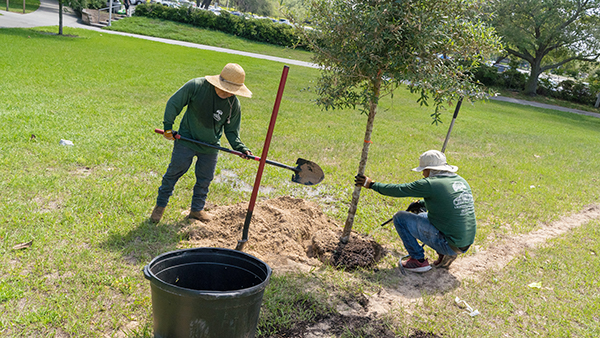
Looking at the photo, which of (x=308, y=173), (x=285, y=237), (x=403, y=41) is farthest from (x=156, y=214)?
(x=403, y=41)

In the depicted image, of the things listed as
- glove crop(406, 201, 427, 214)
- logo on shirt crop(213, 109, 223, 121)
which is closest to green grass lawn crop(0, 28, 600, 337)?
glove crop(406, 201, 427, 214)

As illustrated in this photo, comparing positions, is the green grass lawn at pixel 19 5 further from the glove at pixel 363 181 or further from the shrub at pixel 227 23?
the glove at pixel 363 181

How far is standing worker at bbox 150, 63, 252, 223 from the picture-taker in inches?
178

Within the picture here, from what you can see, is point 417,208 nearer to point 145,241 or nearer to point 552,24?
point 145,241

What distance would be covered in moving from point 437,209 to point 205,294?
2753 mm

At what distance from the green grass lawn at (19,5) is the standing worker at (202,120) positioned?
3179cm

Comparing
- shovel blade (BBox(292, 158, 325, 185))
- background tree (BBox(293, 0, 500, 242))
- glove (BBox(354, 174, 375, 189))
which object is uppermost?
background tree (BBox(293, 0, 500, 242))

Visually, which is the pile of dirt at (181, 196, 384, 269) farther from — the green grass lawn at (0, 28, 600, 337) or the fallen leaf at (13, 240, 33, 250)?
the fallen leaf at (13, 240, 33, 250)

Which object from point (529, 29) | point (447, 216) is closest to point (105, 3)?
point (529, 29)

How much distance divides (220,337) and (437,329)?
203 centimetres

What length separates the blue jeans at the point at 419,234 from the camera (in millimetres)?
4594

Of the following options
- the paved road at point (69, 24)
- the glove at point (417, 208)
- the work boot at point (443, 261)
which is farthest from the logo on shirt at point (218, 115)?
the paved road at point (69, 24)

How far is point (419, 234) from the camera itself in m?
4.69

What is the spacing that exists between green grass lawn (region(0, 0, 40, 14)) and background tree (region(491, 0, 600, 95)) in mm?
31965
